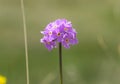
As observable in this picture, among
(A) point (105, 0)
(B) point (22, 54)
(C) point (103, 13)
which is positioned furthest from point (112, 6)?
(B) point (22, 54)

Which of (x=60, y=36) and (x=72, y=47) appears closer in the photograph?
(x=60, y=36)

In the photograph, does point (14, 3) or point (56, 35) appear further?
point (14, 3)

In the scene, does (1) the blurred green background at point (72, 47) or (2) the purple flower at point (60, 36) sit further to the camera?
(1) the blurred green background at point (72, 47)

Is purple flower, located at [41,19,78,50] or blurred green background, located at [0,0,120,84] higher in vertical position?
purple flower, located at [41,19,78,50]

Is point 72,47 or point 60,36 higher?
point 60,36

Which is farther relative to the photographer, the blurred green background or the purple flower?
the blurred green background

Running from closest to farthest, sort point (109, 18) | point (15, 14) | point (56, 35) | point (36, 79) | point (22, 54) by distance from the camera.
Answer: point (56, 35), point (36, 79), point (22, 54), point (109, 18), point (15, 14)

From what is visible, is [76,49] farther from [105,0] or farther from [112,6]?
[105,0]

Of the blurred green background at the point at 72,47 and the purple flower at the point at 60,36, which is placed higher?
the purple flower at the point at 60,36
